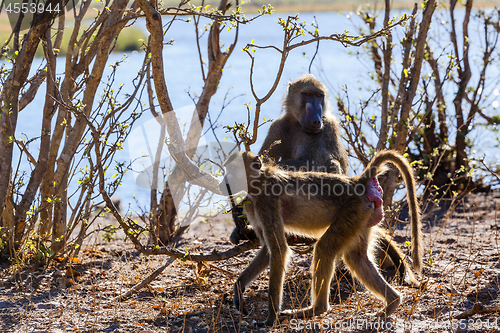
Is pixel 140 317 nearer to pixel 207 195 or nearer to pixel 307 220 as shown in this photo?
pixel 307 220

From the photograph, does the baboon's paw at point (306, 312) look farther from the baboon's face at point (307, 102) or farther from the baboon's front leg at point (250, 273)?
the baboon's face at point (307, 102)

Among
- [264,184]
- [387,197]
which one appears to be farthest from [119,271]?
[387,197]

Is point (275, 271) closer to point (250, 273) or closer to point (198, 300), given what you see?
point (250, 273)

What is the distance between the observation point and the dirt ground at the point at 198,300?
3094mm

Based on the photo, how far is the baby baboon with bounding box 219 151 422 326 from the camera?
3.28m

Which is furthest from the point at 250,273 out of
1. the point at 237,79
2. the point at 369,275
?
the point at 237,79

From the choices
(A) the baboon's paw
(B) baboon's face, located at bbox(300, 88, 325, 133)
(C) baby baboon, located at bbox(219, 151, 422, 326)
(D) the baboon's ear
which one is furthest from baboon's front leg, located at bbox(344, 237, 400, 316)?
(B) baboon's face, located at bbox(300, 88, 325, 133)

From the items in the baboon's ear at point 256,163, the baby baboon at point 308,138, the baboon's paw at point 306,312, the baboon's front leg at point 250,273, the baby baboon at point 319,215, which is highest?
the baby baboon at point 308,138

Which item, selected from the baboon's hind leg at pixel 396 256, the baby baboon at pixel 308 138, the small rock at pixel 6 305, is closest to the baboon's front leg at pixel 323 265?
the baboon's hind leg at pixel 396 256

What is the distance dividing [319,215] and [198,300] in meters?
1.06

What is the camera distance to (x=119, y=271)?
13.5ft

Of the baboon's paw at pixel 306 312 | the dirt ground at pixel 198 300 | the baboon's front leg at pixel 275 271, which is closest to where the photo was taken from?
the dirt ground at pixel 198 300

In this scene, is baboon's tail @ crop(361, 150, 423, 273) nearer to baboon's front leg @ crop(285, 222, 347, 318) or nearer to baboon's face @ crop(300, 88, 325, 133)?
baboon's front leg @ crop(285, 222, 347, 318)

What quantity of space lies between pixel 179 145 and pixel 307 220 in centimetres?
101
